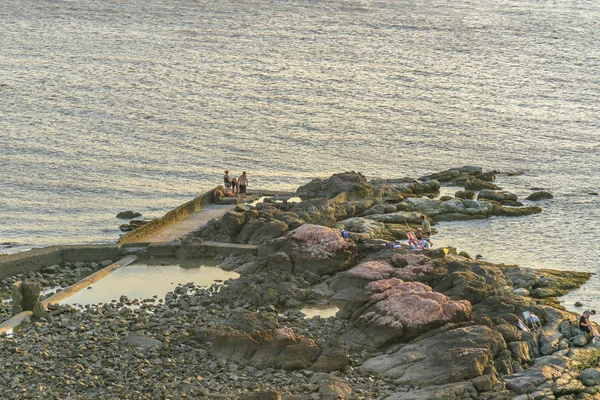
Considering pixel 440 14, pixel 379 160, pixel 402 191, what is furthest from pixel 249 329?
pixel 440 14

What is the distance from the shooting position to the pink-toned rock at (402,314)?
34.2 meters

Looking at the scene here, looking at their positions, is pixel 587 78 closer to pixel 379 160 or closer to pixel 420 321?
pixel 379 160

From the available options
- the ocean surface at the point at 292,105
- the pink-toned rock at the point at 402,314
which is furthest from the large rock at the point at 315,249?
the ocean surface at the point at 292,105

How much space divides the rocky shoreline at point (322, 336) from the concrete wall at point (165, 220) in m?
2.71

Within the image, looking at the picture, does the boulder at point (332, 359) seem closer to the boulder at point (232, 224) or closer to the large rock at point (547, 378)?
the large rock at point (547, 378)

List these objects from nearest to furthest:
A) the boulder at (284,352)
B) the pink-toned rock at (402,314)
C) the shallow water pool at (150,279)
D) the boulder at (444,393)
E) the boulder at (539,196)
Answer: the boulder at (444,393) < the boulder at (284,352) < the pink-toned rock at (402,314) < the shallow water pool at (150,279) < the boulder at (539,196)

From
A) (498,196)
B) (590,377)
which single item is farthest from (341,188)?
(590,377)

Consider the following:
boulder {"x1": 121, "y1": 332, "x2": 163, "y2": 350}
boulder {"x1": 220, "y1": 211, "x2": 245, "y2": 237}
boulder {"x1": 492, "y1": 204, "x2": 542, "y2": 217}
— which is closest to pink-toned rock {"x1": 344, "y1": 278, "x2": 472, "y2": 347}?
boulder {"x1": 121, "y1": 332, "x2": 163, "y2": 350}

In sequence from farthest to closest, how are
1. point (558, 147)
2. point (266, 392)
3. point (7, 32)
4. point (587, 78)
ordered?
point (7, 32) → point (587, 78) → point (558, 147) → point (266, 392)

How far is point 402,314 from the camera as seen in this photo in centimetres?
3484

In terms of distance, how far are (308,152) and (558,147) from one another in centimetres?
1759

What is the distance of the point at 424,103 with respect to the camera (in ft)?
276

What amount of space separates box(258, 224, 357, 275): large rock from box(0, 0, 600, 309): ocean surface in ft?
25.8

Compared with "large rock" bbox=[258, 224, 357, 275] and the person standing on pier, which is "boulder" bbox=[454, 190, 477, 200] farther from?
"large rock" bbox=[258, 224, 357, 275]
